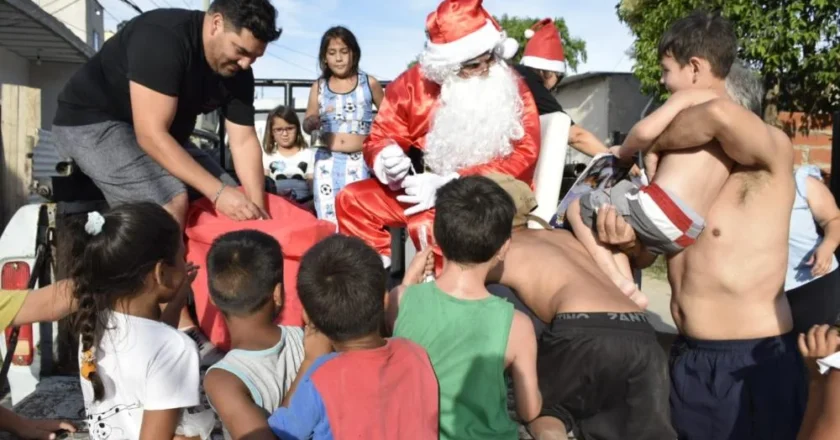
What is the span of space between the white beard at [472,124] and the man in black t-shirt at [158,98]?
3.05 feet

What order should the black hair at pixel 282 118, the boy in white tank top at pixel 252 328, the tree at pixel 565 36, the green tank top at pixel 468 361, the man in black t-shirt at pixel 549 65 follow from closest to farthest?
the boy in white tank top at pixel 252 328, the green tank top at pixel 468 361, the man in black t-shirt at pixel 549 65, the black hair at pixel 282 118, the tree at pixel 565 36

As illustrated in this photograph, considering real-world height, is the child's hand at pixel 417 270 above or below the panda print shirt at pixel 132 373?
above

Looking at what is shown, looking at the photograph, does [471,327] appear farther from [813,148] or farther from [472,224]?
[813,148]

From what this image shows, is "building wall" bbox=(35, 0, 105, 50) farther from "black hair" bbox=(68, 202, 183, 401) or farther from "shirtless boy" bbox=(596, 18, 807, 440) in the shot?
"shirtless boy" bbox=(596, 18, 807, 440)

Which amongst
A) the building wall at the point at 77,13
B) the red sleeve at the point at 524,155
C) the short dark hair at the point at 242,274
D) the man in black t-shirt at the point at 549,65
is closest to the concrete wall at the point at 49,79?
the building wall at the point at 77,13

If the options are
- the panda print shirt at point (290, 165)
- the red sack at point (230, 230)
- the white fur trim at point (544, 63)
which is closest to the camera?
the red sack at point (230, 230)

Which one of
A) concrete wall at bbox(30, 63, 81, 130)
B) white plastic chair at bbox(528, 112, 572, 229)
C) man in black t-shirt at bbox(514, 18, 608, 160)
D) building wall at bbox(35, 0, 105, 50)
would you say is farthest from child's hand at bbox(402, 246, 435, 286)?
building wall at bbox(35, 0, 105, 50)

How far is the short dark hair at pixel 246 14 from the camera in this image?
10.9 feet

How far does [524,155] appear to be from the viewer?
13.0ft

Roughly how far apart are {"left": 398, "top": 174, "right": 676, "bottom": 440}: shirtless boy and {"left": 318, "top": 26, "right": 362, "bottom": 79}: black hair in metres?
2.76

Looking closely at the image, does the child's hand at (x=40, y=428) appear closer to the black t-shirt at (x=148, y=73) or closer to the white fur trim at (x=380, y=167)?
the black t-shirt at (x=148, y=73)

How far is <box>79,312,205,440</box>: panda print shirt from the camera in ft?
7.26

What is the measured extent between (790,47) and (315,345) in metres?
11.2

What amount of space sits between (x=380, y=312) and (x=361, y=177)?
9.59ft
